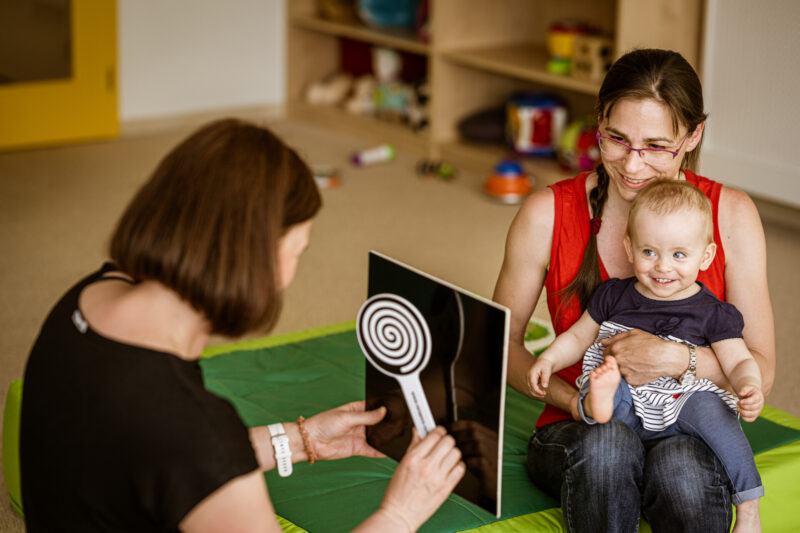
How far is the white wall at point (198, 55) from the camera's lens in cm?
483

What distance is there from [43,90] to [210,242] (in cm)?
366

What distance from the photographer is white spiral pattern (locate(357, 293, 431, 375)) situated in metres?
1.50

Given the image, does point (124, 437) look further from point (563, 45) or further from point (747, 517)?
point (563, 45)

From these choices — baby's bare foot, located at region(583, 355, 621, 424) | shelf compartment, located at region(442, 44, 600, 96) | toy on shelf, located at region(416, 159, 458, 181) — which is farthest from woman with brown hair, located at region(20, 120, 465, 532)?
toy on shelf, located at region(416, 159, 458, 181)

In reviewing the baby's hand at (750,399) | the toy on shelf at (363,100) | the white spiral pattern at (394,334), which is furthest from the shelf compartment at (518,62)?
the white spiral pattern at (394,334)

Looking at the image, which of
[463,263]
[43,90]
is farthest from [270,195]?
[43,90]

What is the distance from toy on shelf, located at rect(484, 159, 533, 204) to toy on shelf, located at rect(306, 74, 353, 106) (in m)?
1.30

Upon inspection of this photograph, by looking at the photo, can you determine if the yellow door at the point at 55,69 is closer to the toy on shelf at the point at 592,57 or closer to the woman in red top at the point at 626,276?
→ the toy on shelf at the point at 592,57

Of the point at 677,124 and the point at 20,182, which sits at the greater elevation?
the point at 677,124

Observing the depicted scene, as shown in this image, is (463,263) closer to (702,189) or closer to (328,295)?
(328,295)

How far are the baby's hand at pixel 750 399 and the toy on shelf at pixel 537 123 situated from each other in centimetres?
274

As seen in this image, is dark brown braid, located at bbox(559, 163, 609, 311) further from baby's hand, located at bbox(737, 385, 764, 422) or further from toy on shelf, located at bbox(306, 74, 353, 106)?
toy on shelf, located at bbox(306, 74, 353, 106)

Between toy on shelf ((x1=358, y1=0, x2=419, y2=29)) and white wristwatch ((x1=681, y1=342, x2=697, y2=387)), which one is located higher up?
toy on shelf ((x1=358, y1=0, x2=419, y2=29))

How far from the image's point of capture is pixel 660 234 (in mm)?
1628
